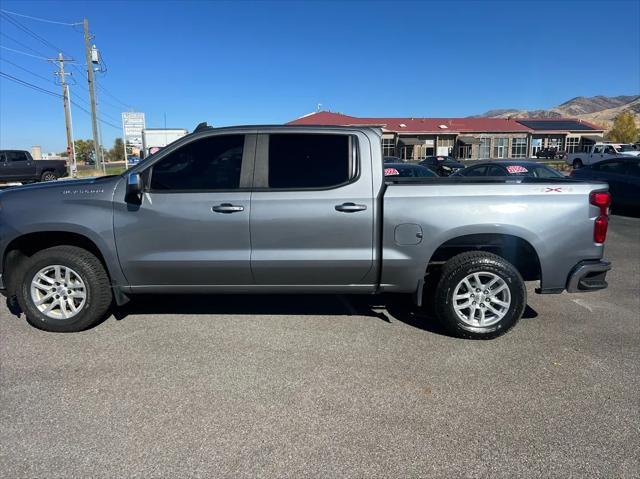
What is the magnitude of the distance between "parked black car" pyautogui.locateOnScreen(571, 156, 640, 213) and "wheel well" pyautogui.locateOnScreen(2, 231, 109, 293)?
12322 mm

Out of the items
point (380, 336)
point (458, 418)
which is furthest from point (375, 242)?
point (458, 418)

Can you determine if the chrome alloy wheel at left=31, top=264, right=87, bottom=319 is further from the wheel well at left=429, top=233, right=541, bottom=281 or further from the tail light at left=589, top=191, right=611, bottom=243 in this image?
the tail light at left=589, top=191, right=611, bottom=243

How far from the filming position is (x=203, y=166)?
436 cm

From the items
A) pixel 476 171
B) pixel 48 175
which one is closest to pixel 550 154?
pixel 476 171

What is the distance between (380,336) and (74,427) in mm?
2569

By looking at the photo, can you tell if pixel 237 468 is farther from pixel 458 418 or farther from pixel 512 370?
pixel 512 370

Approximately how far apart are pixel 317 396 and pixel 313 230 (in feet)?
4.84

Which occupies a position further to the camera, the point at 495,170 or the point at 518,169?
the point at 495,170

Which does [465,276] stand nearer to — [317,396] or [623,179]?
[317,396]

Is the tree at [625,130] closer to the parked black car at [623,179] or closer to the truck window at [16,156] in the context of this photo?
the parked black car at [623,179]

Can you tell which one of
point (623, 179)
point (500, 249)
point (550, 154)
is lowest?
point (500, 249)

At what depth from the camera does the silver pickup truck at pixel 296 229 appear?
13.6 feet

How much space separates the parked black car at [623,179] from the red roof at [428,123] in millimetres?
43040

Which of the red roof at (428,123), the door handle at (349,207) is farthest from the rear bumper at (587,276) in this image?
the red roof at (428,123)
